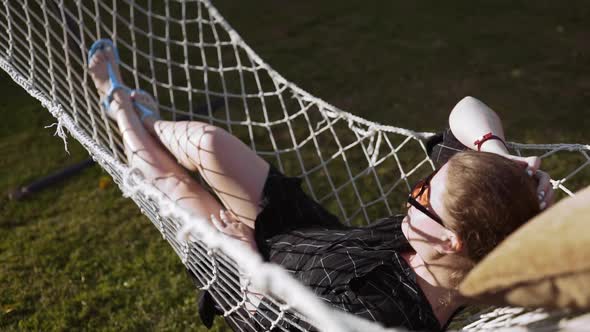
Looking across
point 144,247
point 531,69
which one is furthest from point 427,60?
point 144,247

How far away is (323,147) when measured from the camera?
2.48 m

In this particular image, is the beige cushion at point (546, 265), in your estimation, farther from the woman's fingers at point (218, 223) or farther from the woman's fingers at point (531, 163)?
the woman's fingers at point (218, 223)

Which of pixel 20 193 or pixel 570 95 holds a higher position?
pixel 20 193

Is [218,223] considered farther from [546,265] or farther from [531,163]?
[546,265]

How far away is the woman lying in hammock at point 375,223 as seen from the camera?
99 centimetres

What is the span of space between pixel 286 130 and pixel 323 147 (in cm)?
20

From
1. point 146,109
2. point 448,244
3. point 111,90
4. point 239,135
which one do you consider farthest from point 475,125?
point 239,135

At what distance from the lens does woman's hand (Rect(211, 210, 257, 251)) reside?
140cm

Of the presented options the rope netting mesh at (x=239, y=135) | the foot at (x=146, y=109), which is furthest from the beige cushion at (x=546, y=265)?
the foot at (x=146, y=109)

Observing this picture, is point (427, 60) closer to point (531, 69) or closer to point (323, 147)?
point (531, 69)

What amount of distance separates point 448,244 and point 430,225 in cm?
4

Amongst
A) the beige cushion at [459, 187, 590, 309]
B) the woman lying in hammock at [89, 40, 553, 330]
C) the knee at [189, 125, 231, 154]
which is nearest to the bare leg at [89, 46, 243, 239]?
the woman lying in hammock at [89, 40, 553, 330]

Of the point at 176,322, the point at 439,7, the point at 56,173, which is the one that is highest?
the point at 56,173

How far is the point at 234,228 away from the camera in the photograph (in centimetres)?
142
